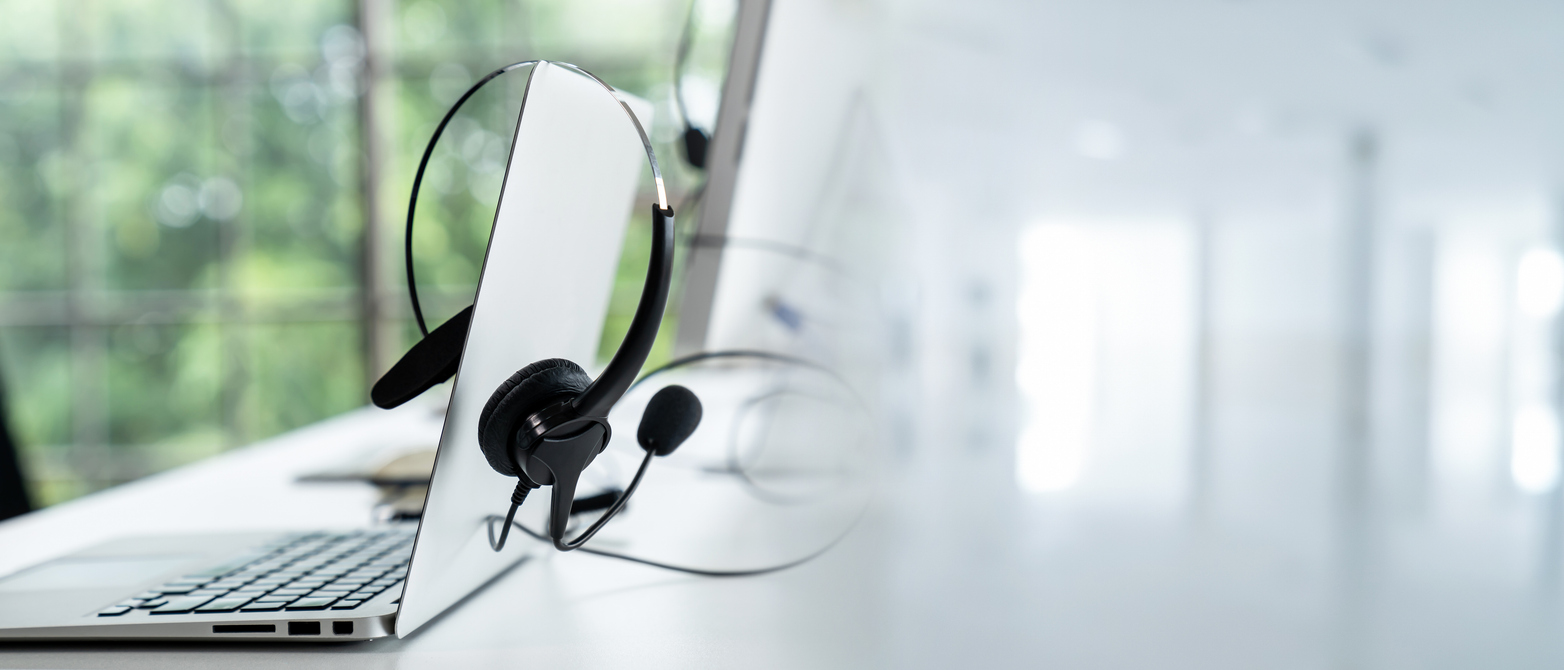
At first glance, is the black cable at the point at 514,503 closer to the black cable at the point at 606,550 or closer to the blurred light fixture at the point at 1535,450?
the black cable at the point at 606,550

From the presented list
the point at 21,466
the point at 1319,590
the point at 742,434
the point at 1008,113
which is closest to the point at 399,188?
the point at 21,466

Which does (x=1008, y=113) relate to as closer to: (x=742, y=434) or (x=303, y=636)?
(x=742, y=434)

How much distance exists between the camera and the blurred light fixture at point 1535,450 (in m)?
0.44

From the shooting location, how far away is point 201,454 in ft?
9.86

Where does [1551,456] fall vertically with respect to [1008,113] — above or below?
below

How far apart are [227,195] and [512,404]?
→ 3.37 meters

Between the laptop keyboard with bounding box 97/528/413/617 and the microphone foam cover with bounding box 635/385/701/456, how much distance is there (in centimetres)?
13

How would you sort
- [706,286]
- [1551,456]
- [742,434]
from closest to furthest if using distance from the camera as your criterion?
[1551,456], [706,286], [742,434]

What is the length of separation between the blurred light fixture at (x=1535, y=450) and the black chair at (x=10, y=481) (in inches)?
50.7

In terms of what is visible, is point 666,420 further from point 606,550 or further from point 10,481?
point 10,481

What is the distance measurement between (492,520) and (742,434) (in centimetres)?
46

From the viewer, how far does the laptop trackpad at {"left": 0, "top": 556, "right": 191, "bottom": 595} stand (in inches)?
15.1

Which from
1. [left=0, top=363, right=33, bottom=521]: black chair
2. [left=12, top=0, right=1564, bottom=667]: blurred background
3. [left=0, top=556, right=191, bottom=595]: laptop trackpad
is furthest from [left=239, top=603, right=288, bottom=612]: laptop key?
[left=0, top=363, right=33, bottom=521]: black chair

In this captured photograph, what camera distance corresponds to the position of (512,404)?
32 centimetres
